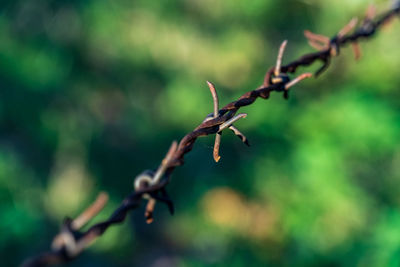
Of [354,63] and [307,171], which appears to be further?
[354,63]

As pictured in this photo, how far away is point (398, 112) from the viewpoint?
2.59 metres

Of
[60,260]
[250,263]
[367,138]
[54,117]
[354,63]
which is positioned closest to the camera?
[60,260]

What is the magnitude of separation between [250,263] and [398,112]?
127 centimetres

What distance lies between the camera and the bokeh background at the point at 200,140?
252 centimetres

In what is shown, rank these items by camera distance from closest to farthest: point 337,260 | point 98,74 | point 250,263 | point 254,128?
point 337,260
point 250,263
point 254,128
point 98,74

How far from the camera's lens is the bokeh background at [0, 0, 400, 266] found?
2.52 m

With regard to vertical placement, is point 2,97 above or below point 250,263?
above

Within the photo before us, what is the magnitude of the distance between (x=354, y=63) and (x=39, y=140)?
2.62 metres

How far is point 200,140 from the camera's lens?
3441mm

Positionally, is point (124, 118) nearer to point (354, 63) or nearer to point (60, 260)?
point (354, 63)

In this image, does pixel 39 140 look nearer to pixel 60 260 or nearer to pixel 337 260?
pixel 337 260

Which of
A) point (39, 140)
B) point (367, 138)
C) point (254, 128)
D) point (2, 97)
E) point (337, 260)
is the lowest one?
point (337, 260)

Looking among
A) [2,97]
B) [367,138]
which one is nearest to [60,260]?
[367,138]

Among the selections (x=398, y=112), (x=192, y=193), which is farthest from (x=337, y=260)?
(x=192, y=193)
